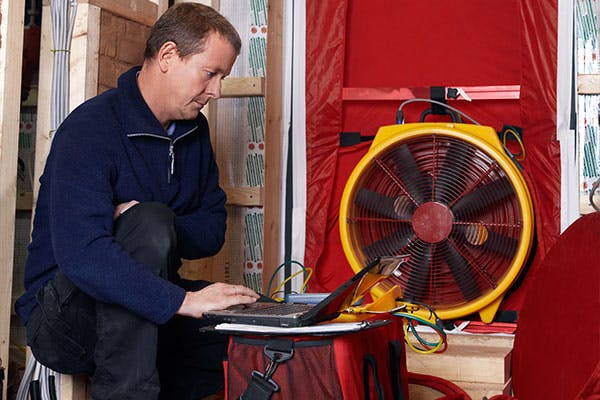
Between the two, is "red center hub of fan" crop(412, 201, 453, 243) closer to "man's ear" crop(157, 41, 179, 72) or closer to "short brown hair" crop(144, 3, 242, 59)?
"short brown hair" crop(144, 3, 242, 59)

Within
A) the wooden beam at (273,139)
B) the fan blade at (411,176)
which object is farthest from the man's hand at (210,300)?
the wooden beam at (273,139)

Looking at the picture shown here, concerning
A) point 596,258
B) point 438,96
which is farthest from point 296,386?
point 438,96

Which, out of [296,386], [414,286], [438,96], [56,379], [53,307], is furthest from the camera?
[438,96]

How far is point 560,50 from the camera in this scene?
3.33 m

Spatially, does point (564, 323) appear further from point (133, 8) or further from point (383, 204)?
point (133, 8)

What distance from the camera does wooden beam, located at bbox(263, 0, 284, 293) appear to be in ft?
11.7

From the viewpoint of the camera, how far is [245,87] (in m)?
3.60

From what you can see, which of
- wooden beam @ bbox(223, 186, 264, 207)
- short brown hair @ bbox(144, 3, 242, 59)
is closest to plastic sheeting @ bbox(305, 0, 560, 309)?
wooden beam @ bbox(223, 186, 264, 207)

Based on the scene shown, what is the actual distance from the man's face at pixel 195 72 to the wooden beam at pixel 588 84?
5.44 feet

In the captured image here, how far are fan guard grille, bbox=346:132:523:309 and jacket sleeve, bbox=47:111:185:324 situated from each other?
141cm

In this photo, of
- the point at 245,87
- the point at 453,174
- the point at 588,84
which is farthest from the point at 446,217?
the point at 245,87

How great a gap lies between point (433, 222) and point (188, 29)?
129 centimetres

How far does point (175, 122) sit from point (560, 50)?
68.5 inches

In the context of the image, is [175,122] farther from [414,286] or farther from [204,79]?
[414,286]
